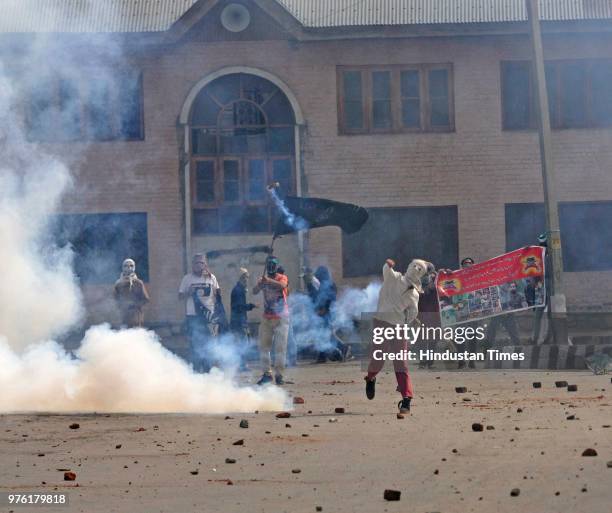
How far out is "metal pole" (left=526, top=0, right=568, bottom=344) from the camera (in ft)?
70.0

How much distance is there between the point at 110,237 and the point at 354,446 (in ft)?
59.6

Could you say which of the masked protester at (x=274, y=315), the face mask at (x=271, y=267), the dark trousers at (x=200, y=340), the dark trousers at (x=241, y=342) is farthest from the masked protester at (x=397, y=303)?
the dark trousers at (x=241, y=342)

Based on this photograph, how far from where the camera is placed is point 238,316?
67.4 feet

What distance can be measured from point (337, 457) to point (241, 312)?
10.2 meters

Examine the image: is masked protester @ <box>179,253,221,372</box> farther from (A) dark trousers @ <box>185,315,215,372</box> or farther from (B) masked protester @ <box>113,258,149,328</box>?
(B) masked protester @ <box>113,258,149,328</box>

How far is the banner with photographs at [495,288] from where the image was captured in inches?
802

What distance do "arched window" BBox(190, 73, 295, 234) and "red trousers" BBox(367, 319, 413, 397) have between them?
550 inches

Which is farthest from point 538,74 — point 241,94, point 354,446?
point 354,446

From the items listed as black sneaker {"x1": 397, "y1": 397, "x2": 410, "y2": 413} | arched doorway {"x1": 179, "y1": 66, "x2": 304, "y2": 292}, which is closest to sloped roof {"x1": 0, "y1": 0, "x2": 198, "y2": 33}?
arched doorway {"x1": 179, "y1": 66, "x2": 304, "y2": 292}

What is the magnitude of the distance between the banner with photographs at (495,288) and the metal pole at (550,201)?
959 millimetres

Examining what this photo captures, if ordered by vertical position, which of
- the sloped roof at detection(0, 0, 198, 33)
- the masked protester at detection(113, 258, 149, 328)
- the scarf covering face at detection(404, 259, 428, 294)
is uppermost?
the sloped roof at detection(0, 0, 198, 33)

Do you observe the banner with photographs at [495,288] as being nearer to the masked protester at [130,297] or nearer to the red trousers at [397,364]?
the masked protester at [130,297]

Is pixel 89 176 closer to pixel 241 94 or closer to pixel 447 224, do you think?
pixel 241 94

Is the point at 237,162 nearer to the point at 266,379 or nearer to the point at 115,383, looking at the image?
the point at 266,379
